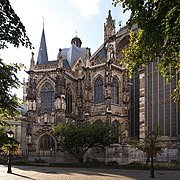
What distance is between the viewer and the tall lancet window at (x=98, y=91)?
136ft

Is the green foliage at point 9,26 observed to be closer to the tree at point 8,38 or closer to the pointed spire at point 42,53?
the tree at point 8,38

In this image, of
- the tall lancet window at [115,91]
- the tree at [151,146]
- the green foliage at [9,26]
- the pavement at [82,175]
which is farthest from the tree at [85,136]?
the green foliage at [9,26]

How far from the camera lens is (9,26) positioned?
8141 mm

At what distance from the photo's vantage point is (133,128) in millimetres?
39812

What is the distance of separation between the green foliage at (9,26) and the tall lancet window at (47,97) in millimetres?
35795

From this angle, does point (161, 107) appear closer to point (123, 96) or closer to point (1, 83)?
point (123, 96)

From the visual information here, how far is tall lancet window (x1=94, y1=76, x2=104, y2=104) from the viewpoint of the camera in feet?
136

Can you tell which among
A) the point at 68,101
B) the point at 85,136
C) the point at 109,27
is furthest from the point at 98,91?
the point at 85,136

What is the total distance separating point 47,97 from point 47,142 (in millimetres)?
6458

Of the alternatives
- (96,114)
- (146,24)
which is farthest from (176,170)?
(146,24)

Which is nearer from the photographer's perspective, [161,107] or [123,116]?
[161,107]

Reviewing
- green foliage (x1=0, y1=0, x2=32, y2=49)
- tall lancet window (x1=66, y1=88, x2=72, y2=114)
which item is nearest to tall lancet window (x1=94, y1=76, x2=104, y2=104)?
tall lancet window (x1=66, y1=88, x2=72, y2=114)

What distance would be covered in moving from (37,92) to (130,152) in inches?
670

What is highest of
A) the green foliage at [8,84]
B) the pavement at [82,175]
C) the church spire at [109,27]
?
the church spire at [109,27]
